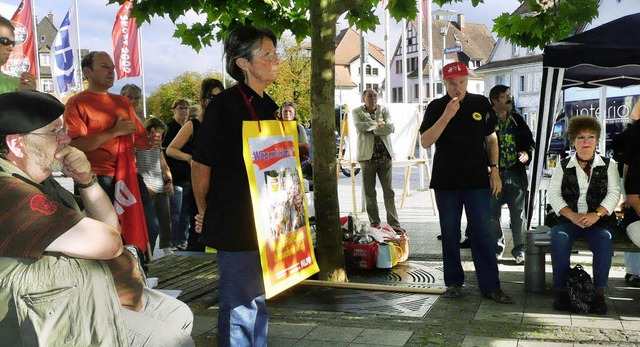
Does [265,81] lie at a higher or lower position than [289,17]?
lower

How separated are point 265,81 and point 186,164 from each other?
5.59m

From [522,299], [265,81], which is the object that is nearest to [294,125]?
[265,81]

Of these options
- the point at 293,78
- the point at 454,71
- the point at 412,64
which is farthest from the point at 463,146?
the point at 412,64

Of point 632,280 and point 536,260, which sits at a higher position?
point 536,260

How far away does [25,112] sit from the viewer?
8.23 feet

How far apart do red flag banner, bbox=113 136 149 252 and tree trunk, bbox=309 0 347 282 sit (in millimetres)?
1781

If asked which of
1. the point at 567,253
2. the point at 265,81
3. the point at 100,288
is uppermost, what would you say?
the point at 265,81

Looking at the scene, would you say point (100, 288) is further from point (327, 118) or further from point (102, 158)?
point (327, 118)

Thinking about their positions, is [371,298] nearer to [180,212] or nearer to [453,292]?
[453,292]

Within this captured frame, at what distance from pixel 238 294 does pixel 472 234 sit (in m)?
2.88

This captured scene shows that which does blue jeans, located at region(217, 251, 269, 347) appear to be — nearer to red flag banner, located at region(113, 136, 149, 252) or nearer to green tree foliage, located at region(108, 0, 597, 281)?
red flag banner, located at region(113, 136, 149, 252)

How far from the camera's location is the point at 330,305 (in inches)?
230

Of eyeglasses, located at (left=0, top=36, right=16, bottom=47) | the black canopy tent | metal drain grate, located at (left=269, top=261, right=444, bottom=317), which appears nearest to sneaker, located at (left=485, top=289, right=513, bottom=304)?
metal drain grate, located at (left=269, top=261, right=444, bottom=317)

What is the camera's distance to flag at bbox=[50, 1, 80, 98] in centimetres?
1992
